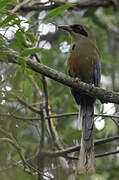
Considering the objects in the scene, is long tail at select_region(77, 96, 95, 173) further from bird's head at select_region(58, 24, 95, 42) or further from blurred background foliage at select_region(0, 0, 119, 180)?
bird's head at select_region(58, 24, 95, 42)

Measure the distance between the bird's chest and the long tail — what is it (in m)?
0.27

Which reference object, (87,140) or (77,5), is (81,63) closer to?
(87,140)

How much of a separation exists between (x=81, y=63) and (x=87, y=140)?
0.86 metres

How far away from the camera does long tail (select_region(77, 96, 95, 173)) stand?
342cm

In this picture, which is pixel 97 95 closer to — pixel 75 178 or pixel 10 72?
pixel 75 178

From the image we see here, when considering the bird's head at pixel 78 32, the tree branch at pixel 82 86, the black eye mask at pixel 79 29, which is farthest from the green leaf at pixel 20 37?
the black eye mask at pixel 79 29

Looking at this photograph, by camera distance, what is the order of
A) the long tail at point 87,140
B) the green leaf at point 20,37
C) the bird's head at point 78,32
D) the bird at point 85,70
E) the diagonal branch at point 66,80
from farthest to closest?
the bird's head at point 78,32, the bird at point 85,70, the long tail at point 87,140, the diagonal branch at point 66,80, the green leaf at point 20,37

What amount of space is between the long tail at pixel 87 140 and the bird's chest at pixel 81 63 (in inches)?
10.8

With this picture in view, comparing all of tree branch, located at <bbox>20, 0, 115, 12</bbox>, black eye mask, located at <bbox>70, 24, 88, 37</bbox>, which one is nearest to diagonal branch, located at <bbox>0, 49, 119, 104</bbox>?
black eye mask, located at <bbox>70, 24, 88, 37</bbox>

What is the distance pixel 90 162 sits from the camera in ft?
11.4

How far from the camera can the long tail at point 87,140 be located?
135 inches

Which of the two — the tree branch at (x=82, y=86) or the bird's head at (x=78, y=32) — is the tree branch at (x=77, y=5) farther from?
the tree branch at (x=82, y=86)

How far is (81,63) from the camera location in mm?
4070

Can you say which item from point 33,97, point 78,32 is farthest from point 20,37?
point 33,97
